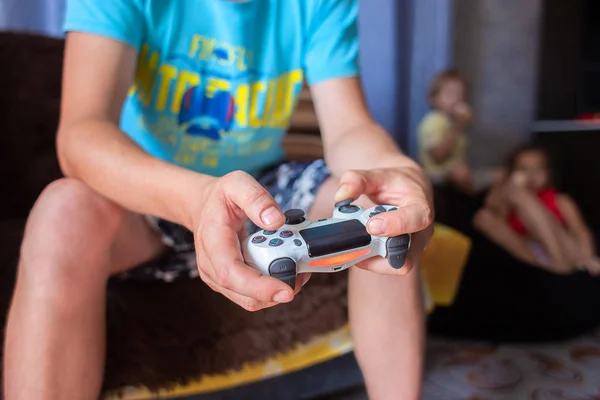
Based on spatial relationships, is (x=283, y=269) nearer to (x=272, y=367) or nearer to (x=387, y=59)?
(x=272, y=367)

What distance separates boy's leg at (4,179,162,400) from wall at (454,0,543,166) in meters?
1.58

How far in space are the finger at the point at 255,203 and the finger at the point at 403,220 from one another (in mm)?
49

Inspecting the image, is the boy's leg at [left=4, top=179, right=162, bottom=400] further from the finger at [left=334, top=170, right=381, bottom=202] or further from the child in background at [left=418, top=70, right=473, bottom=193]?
the child in background at [left=418, top=70, right=473, bottom=193]

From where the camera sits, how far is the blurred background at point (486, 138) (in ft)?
2.21

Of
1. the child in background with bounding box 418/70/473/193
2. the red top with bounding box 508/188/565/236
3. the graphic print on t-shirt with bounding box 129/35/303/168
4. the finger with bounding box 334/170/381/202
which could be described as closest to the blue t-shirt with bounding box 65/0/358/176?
the graphic print on t-shirt with bounding box 129/35/303/168

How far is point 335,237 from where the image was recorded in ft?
0.93

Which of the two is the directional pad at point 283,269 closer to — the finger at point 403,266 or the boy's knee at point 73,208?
the finger at point 403,266

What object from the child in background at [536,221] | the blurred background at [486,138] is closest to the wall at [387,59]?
the blurred background at [486,138]

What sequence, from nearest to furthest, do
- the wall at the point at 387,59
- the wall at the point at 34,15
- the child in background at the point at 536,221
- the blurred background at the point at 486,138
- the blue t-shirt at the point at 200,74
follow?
1. the blue t-shirt at the point at 200,74
2. the blurred background at the point at 486,138
3. the wall at the point at 34,15
4. the child in background at the point at 536,221
5. the wall at the point at 387,59

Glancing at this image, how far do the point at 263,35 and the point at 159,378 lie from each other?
11.4 inches

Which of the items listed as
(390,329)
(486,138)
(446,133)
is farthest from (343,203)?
(486,138)

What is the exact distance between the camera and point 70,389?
0.35 meters

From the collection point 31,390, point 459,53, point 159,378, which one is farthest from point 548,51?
point 31,390

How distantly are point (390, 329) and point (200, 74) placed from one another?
24cm
